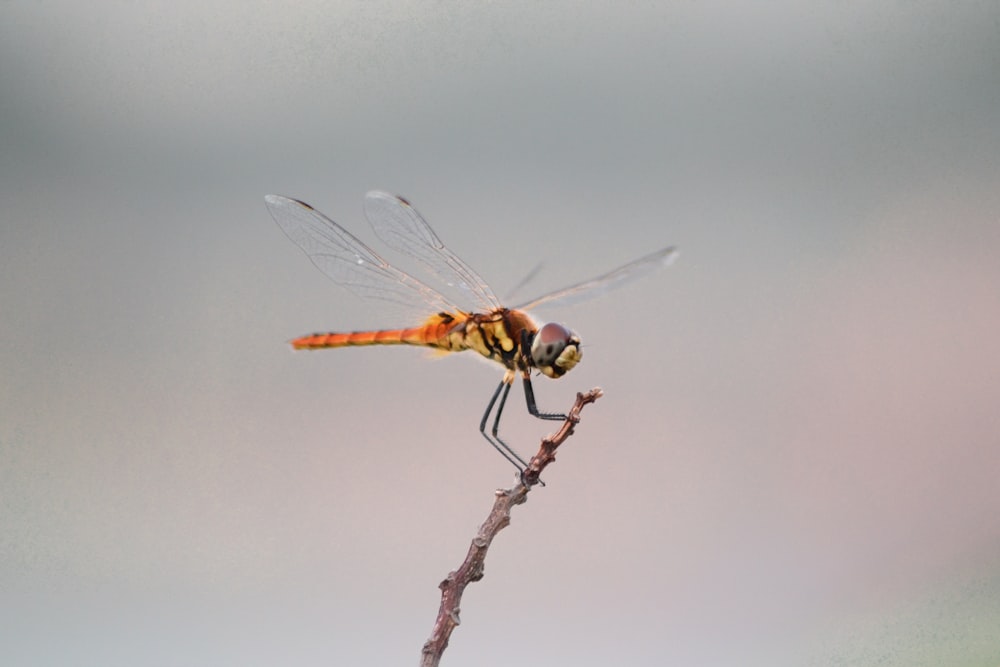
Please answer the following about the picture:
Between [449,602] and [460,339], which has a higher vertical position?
[460,339]

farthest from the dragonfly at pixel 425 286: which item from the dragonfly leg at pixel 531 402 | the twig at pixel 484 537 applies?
the twig at pixel 484 537

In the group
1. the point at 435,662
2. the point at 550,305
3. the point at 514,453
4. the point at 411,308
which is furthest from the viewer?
the point at 411,308

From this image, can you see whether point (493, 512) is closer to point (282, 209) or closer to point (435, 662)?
point (435, 662)

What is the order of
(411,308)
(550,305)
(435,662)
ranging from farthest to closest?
(411,308) → (550,305) → (435,662)

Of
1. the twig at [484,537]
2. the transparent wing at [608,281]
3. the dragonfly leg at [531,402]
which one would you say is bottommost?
the twig at [484,537]

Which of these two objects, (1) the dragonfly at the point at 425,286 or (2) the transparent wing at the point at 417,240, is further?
(2) the transparent wing at the point at 417,240

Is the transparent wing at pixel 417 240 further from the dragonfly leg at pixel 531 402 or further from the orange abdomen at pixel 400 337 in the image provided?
the dragonfly leg at pixel 531 402

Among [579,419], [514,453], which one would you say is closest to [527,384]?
[514,453]

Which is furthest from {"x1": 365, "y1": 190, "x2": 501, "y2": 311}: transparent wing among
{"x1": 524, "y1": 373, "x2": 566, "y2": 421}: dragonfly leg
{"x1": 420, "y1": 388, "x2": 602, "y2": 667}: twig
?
{"x1": 420, "y1": 388, "x2": 602, "y2": 667}: twig
